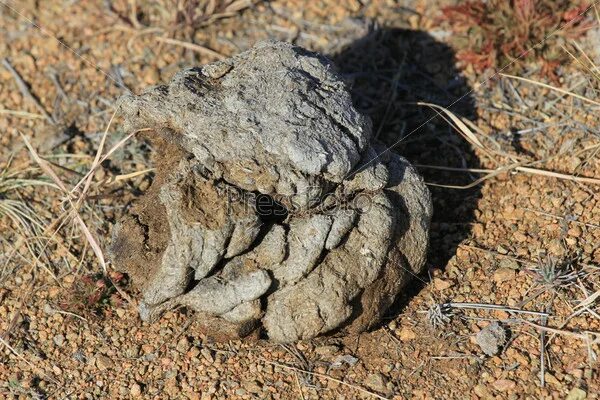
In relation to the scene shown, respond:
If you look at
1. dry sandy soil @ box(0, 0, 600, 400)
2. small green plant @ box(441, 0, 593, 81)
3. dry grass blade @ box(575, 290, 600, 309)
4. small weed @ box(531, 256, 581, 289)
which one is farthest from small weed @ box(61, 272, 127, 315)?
small green plant @ box(441, 0, 593, 81)

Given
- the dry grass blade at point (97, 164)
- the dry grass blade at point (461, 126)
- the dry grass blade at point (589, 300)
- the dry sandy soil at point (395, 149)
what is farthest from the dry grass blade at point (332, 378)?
the dry grass blade at point (461, 126)

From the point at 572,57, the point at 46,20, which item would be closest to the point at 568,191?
the point at 572,57

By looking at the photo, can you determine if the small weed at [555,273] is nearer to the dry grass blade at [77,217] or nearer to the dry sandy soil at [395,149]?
the dry sandy soil at [395,149]

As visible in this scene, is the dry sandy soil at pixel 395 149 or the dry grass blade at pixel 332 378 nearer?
the dry grass blade at pixel 332 378

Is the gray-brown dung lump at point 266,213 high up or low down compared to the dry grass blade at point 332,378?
up

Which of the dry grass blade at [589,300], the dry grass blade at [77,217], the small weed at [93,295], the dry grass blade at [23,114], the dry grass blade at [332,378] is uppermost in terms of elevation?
the dry grass blade at [23,114]

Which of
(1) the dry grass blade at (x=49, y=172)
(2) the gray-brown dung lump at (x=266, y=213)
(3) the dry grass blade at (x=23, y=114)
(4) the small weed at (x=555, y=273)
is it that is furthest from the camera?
(3) the dry grass blade at (x=23, y=114)

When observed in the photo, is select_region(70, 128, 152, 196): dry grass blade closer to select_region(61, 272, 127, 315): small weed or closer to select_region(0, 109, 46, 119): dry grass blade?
select_region(61, 272, 127, 315): small weed
